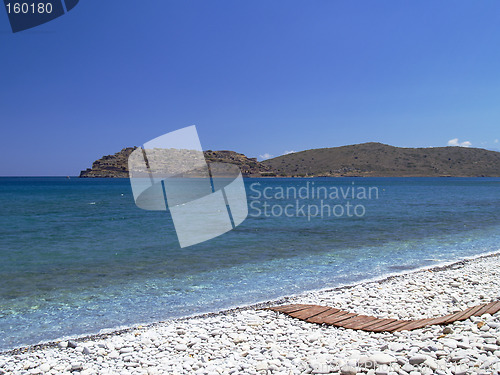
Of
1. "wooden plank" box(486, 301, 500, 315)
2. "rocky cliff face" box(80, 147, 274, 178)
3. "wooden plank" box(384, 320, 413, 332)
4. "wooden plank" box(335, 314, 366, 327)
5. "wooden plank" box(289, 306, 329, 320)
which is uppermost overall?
"rocky cliff face" box(80, 147, 274, 178)

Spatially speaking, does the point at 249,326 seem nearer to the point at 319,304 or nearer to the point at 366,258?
the point at 319,304

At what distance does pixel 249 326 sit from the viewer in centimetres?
617

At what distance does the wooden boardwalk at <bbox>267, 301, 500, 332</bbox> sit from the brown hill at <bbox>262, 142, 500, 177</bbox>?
466 ft

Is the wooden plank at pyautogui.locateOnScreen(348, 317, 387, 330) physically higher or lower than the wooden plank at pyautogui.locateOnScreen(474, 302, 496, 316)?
higher

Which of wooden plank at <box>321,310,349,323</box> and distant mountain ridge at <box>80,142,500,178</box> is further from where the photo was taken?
distant mountain ridge at <box>80,142,500,178</box>

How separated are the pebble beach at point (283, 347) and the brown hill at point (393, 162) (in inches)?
5594

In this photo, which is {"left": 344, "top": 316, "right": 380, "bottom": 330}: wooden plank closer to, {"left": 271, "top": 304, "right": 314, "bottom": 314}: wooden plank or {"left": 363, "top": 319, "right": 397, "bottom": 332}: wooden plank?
{"left": 363, "top": 319, "right": 397, "bottom": 332}: wooden plank

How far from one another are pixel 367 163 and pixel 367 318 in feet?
508

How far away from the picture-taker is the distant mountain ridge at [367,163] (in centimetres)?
14788

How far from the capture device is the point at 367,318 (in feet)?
20.6

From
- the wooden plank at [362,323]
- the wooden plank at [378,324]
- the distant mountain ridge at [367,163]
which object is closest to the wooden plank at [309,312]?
the wooden plank at [362,323]

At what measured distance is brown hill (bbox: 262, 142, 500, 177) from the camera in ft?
487

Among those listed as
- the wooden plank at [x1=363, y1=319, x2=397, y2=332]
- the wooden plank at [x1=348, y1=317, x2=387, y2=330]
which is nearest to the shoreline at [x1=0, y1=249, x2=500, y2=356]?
the wooden plank at [x1=348, y1=317, x2=387, y2=330]

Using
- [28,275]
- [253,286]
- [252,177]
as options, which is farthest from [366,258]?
[252,177]
